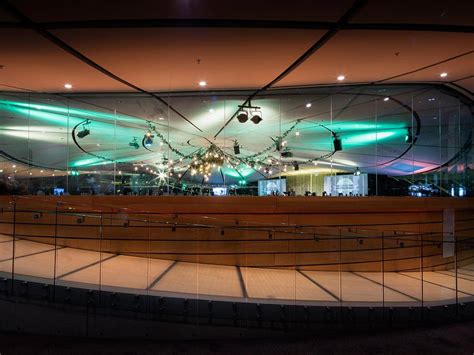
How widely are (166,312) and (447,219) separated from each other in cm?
760

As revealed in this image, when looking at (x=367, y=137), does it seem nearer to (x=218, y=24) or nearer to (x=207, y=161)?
(x=207, y=161)

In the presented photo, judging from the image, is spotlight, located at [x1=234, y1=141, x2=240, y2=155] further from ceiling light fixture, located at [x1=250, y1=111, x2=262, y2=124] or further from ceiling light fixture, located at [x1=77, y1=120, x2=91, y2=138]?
ceiling light fixture, located at [x1=77, y1=120, x2=91, y2=138]

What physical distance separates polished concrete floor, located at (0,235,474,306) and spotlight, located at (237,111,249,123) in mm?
3818

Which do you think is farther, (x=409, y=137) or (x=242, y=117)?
(x=409, y=137)

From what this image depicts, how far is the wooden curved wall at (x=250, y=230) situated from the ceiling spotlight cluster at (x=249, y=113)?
2125mm

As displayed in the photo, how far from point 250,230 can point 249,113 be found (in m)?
3.25

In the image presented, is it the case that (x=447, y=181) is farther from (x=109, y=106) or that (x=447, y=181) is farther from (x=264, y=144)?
(x=109, y=106)

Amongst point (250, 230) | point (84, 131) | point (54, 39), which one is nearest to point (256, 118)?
point (250, 230)

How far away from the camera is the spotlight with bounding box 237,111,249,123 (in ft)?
26.3

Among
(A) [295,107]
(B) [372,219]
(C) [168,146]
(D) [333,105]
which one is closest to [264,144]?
(A) [295,107]

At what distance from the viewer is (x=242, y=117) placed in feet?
26.4

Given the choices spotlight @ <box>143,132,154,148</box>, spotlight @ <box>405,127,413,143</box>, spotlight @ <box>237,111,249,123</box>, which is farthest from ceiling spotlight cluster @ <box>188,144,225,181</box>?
spotlight @ <box>405,127,413,143</box>

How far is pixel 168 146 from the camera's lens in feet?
27.7

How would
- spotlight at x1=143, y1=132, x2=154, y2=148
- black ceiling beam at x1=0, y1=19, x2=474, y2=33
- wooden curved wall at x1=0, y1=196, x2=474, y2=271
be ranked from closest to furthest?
black ceiling beam at x1=0, y1=19, x2=474, y2=33, wooden curved wall at x1=0, y1=196, x2=474, y2=271, spotlight at x1=143, y1=132, x2=154, y2=148
